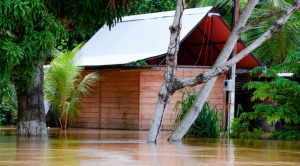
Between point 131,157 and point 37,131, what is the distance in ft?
26.1

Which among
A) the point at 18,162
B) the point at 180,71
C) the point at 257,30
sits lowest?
the point at 18,162

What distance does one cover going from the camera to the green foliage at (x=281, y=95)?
17203mm

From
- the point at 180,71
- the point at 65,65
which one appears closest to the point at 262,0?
the point at 180,71

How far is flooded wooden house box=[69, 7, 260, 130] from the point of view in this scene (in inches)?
986

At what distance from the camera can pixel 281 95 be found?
1781 centimetres

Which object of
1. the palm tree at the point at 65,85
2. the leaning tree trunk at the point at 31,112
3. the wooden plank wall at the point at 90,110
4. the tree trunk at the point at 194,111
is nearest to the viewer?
the tree trunk at the point at 194,111

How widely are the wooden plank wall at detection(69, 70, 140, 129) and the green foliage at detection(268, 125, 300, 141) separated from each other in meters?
8.09

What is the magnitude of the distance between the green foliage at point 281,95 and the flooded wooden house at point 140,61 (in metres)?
6.54

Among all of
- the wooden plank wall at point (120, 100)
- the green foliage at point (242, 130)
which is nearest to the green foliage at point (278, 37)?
the wooden plank wall at point (120, 100)

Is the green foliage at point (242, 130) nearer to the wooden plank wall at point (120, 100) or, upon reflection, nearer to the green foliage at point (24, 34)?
the green foliage at point (24, 34)

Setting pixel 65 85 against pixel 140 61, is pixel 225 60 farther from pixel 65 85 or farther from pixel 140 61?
pixel 65 85

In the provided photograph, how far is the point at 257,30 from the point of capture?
31578mm

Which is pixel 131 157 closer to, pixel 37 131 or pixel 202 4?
pixel 37 131

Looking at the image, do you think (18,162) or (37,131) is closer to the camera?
(18,162)
